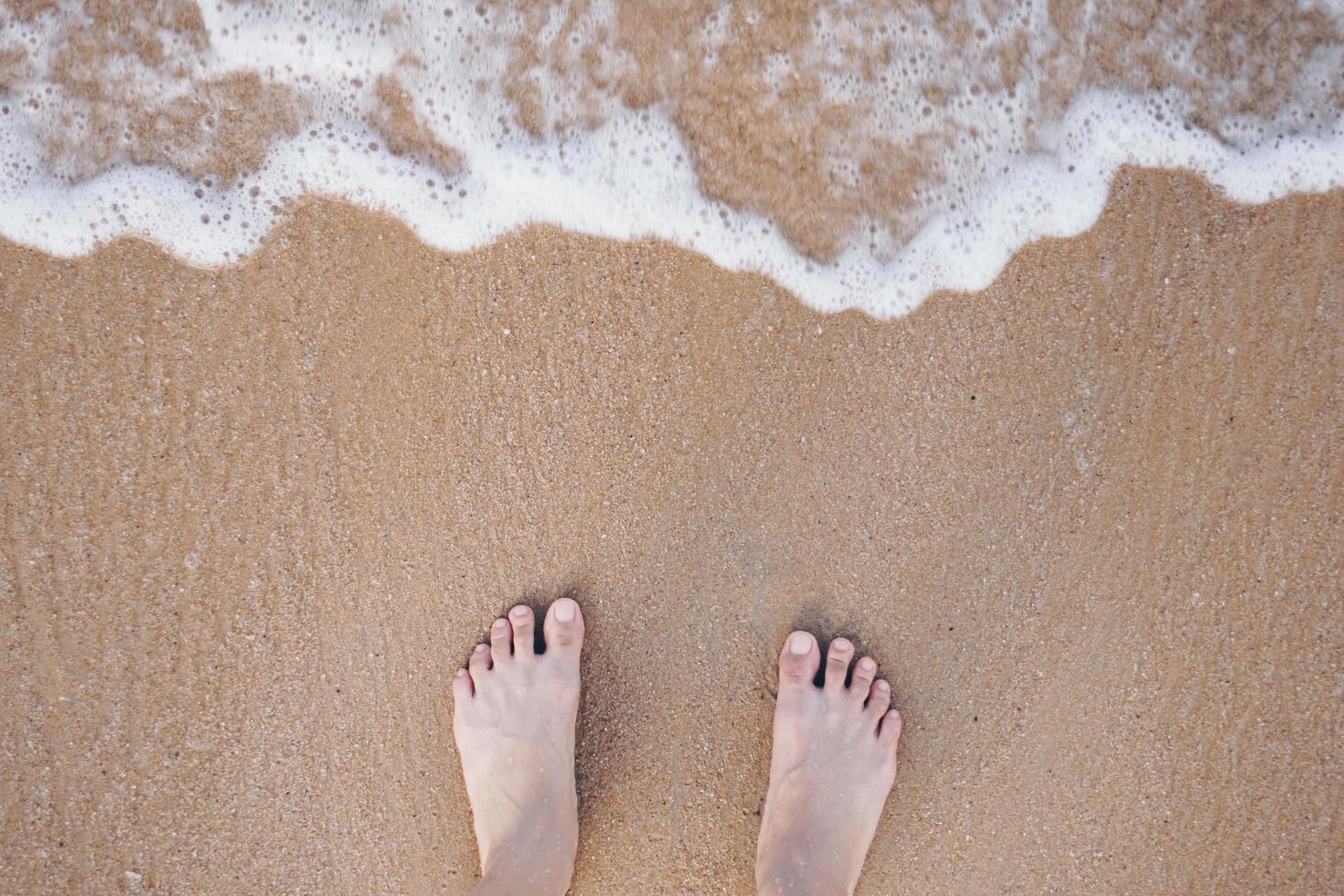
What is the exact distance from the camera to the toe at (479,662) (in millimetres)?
1668

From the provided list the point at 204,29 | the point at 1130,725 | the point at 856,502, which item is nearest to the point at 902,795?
the point at 1130,725

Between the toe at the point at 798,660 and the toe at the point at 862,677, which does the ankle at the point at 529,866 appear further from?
the toe at the point at 862,677

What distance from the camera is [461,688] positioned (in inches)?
65.5

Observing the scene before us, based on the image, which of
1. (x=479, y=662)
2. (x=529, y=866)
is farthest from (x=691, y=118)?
(x=529, y=866)

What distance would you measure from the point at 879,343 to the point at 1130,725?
3.11ft

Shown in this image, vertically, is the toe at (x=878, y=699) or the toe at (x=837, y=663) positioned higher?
the toe at (x=837, y=663)

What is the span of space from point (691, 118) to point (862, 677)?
1.23 meters

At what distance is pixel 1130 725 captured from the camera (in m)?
1.65

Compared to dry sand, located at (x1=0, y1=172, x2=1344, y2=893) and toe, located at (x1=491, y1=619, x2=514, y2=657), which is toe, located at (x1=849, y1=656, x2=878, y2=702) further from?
toe, located at (x1=491, y1=619, x2=514, y2=657)

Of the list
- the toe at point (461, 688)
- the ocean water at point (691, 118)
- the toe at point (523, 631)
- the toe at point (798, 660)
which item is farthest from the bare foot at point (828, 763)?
the ocean water at point (691, 118)

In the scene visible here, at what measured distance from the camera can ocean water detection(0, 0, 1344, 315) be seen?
1.66 metres

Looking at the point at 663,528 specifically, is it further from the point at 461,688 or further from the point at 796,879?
the point at 796,879

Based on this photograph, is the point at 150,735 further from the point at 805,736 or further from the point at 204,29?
the point at 204,29

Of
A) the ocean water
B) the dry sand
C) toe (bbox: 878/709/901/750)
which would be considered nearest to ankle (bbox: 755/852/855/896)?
the dry sand
